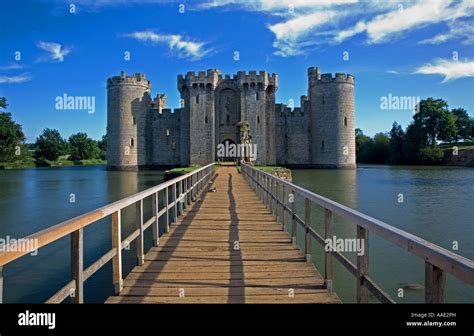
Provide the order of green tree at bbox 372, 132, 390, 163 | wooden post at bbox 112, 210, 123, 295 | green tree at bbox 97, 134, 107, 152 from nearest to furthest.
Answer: wooden post at bbox 112, 210, 123, 295, green tree at bbox 372, 132, 390, 163, green tree at bbox 97, 134, 107, 152

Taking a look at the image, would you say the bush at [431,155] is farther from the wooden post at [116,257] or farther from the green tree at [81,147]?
the green tree at [81,147]

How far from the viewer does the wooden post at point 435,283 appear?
213 cm

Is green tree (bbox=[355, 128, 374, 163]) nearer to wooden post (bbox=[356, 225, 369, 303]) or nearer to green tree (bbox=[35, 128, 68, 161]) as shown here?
green tree (bbox=[35, 128, 68, 161])

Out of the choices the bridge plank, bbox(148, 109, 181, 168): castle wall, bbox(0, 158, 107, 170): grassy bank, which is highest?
bbox(148, 109, 181, 168): castle wall

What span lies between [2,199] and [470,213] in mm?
21958

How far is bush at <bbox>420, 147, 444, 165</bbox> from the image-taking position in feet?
175

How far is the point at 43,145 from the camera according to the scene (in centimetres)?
8012

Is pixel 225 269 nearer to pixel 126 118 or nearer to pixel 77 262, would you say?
pixel 77 262

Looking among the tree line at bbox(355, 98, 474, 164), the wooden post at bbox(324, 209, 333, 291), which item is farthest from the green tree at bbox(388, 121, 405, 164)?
the wooden post at bbox(324, 209, 333, 291)

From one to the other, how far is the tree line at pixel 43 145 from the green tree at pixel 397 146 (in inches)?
2099

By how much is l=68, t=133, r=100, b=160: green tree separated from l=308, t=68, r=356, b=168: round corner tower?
66.2 meters

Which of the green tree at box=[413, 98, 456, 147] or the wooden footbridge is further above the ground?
the green tree at box=[413, 98, 456, 147]

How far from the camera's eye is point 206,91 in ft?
155
